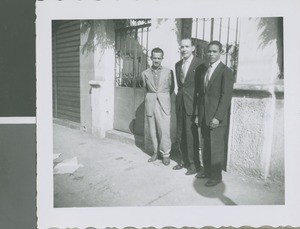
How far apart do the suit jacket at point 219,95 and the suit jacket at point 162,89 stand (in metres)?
0.44

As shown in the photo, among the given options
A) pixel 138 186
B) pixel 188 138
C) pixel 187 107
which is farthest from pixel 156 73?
pixel 138 186

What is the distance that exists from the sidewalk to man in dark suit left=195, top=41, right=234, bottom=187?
171mm

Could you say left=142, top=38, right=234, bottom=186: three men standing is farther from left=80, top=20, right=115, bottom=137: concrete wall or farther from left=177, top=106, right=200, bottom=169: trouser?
left=80, top=20, right=115, bottom=137: concrete wall

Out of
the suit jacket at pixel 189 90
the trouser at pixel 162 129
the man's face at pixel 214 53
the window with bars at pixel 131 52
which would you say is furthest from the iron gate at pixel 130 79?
the man's face at pixel 214 53

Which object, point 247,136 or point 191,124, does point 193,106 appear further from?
Result: point 247,136

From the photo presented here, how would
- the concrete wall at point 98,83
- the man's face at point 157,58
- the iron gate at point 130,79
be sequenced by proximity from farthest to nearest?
the concrete wall at point 98,83, the iron gate at point 130,79, the man's face at point 157,58

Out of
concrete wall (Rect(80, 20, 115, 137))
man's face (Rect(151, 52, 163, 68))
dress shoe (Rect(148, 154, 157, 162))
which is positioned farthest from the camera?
concrete wall (Rect(80, 20, 115, 137))

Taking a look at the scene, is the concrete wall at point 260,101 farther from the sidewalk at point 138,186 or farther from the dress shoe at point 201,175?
the dress shoe at point 201,175

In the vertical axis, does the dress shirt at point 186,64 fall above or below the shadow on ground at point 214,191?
above

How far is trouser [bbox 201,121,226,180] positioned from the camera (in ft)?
8.64

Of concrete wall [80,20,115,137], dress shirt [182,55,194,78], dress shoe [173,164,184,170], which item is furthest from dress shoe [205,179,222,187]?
concrete wall [80,20,115,137]

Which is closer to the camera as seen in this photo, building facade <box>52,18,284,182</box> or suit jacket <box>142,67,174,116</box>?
building facade <box>52,18,284,182</box>

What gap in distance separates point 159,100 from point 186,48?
0.60 metres

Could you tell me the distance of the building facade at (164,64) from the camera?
2.52 m
